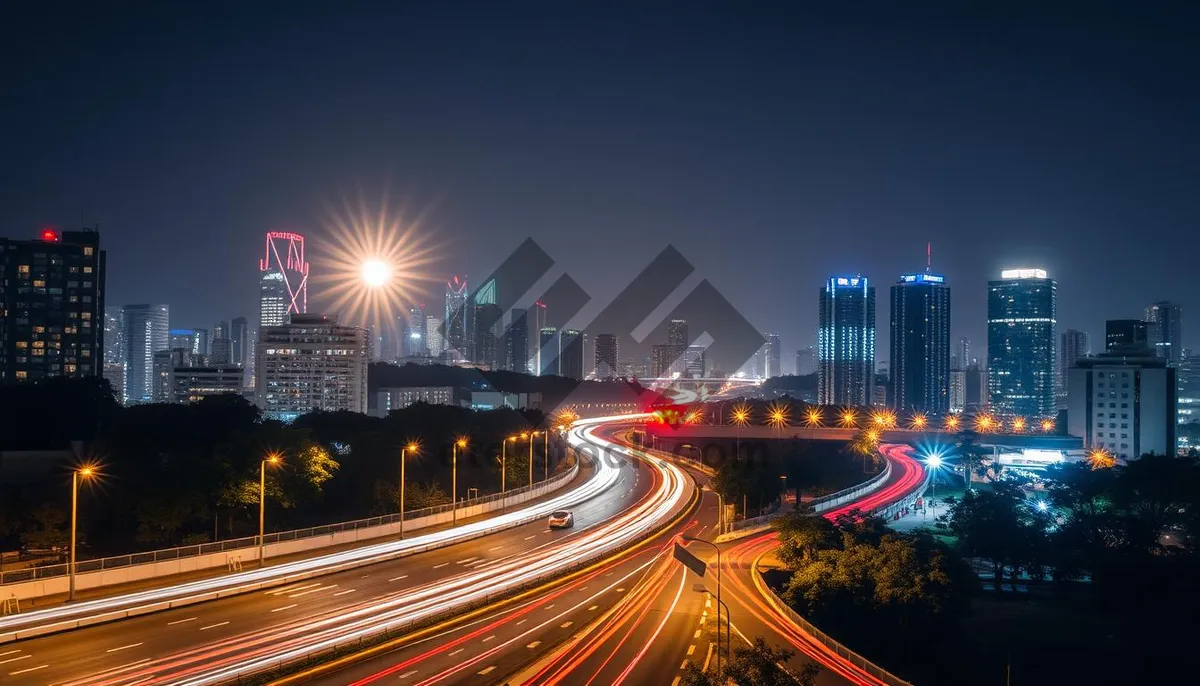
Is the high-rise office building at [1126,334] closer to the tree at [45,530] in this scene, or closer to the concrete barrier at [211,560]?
the concrete barrier at [211,560]

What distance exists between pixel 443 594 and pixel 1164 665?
21778mm

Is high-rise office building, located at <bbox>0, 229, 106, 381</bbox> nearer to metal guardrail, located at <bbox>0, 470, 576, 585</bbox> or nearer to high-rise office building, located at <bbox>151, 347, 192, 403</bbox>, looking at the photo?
high-rise office building, located at <bbox>151, 347, 192, 403</bbox>

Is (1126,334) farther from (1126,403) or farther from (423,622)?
(423,622)

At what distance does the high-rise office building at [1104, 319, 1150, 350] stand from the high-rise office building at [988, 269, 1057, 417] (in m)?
76.7

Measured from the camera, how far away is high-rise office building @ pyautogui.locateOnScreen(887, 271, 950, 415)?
157 metres

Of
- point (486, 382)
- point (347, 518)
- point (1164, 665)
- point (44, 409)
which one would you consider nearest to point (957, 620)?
point (1164, 665)

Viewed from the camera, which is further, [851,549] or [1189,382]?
[1189,382]

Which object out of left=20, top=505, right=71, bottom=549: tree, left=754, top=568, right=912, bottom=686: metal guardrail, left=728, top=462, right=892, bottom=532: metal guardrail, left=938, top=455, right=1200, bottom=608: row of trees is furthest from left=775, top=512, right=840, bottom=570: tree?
left=20, top=505, right=71, bottom=549: tree

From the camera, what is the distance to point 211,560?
2041 centimetres

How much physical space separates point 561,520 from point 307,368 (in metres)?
79.3

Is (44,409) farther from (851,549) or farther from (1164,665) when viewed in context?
(1164,665)

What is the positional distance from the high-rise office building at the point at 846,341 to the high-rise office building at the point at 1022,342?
22140 millimetres

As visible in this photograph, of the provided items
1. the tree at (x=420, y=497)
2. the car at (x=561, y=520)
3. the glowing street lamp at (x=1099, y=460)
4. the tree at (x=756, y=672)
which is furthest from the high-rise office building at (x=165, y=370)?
the tree at (x=756, y=672)

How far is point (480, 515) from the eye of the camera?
3084 cm
